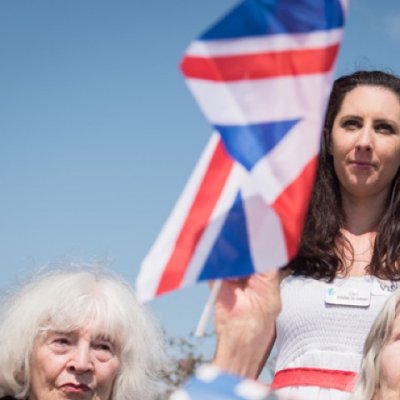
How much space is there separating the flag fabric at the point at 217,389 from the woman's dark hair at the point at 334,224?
179 centimetres

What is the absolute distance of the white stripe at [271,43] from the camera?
3154 millimetres

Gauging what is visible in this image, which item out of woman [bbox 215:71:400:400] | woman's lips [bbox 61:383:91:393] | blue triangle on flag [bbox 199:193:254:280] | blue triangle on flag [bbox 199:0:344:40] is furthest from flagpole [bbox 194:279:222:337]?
woman's lips [bbox 61:383:91:393]

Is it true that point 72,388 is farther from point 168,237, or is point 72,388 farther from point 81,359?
point 168,237

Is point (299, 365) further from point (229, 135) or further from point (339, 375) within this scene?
point (229, 135)

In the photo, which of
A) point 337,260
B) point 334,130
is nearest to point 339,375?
point 337,260

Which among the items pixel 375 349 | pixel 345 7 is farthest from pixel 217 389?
pixel 375 349

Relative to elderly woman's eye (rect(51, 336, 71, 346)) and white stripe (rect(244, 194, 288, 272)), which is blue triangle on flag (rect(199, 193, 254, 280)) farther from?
elderly woman's eye (rect(51, 336, 71, 346))

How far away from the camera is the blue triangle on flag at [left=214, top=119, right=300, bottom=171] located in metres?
3.11

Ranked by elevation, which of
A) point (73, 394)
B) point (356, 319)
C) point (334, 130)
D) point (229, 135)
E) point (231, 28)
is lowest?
point (73, 394)

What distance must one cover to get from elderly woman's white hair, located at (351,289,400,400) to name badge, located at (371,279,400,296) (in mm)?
396

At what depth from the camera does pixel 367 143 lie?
459cm

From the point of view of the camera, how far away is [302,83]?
3168mm

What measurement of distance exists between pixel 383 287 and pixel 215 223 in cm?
164

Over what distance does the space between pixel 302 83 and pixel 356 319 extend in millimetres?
1616
